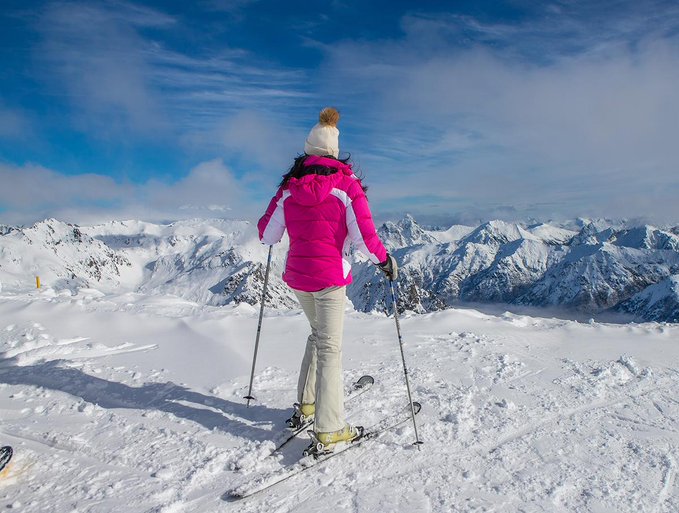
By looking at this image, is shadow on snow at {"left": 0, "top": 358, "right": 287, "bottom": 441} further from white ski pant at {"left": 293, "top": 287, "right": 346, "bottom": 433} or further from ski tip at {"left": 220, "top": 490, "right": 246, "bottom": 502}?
ski tip at {"left": 220, "top": 490, "right": 246, "bottom": 502}

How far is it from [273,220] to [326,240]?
2.18ft

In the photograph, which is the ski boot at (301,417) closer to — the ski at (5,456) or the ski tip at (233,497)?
the ski tip at (233,497)

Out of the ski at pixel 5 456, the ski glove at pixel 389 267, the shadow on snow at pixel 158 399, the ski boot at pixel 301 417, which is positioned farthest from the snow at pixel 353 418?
the ski glove at pixel 389 267

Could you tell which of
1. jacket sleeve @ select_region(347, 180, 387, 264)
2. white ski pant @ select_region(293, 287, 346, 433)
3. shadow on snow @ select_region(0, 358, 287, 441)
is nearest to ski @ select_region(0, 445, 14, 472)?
shadow on snow @ select_region(0, 358, 287, 441)

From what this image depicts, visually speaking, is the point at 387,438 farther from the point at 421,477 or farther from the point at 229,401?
the point at 229,401

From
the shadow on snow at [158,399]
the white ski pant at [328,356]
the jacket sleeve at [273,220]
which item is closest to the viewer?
the white ski pant at [328,356]

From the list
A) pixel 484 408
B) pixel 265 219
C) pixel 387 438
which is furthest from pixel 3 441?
pixel 484 408

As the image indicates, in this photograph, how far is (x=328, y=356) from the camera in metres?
4.55

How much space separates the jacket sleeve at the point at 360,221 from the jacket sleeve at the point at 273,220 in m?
0.70

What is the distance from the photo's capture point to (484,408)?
5543mm

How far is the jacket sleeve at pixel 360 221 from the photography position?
4289 mm

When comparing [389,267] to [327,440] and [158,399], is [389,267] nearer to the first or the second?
[327,440]

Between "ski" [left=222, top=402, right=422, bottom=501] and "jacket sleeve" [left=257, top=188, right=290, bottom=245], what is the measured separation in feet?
7.29

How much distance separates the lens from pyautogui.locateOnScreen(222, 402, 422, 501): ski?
12.3 ft
